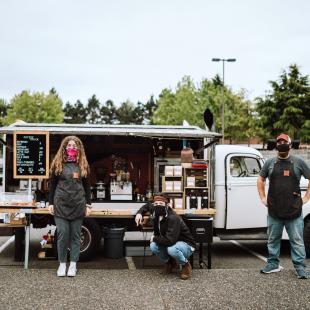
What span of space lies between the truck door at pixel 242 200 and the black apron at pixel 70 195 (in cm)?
345

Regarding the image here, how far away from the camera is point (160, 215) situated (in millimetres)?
7605

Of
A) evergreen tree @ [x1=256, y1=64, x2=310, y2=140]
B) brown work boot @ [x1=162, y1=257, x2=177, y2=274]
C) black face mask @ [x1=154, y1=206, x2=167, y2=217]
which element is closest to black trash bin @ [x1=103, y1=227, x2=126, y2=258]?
brown work boot @ [x1=162, y1=257, x2=177, y2=274]

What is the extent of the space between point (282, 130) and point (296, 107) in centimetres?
244

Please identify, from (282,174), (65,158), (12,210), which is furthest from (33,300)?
(282,174)

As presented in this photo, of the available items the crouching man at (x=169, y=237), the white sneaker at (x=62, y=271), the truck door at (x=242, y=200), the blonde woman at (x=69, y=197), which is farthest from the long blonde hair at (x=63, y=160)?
the truck door at (x=242, y=200)

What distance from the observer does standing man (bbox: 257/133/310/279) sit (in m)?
7.32

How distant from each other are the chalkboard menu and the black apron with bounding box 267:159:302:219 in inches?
153

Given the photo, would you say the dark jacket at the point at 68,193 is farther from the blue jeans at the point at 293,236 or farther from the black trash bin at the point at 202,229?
the blue jeans at the point at 293,236

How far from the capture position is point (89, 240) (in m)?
9.48

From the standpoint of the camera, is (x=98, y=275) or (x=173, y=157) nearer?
(x=98, y=275)

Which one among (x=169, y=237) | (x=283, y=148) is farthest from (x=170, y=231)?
(x=283, y=148)

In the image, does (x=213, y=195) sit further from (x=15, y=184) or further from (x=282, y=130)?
(x=282, y=130)

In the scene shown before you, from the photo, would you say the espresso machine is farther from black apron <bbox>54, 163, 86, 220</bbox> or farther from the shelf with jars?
black apron <bbox>54, 163, 86, 220</bbox>

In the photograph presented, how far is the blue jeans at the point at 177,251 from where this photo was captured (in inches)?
291
